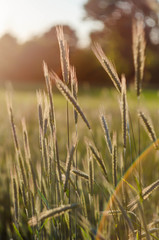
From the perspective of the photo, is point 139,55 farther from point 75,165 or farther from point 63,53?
point 75,165

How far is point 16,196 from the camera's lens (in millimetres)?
1099

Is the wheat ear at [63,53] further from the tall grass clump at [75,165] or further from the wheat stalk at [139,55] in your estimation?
the wheat stalk at [139,55]

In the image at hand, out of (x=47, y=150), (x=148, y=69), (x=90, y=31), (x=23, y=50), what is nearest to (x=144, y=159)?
(x=47, y=150)

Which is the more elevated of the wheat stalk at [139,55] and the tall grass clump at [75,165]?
the wheat stalk at [139,55]

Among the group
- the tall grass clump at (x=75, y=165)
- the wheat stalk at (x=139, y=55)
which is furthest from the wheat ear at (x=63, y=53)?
the wheat stalk at (x=139, y=55)

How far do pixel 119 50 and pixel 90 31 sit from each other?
5074mm

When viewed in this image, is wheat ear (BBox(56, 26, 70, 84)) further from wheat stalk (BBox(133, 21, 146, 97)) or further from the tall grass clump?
wheat stalk (BBox(133, 21, 146, 97))

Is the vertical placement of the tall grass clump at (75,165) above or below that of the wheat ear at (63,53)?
below

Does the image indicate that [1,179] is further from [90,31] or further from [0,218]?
[90,31]

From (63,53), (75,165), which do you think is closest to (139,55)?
(63,53)

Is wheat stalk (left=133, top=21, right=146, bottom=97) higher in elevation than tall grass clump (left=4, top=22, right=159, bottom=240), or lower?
higher

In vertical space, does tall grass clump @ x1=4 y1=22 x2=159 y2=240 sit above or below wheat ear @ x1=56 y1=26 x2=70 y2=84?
below

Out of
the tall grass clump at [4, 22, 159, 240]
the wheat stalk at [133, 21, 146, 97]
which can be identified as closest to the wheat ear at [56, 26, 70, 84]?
the tall grass clump at [4, 22, 159, 240]

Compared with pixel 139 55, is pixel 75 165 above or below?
Answer: below
